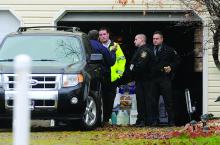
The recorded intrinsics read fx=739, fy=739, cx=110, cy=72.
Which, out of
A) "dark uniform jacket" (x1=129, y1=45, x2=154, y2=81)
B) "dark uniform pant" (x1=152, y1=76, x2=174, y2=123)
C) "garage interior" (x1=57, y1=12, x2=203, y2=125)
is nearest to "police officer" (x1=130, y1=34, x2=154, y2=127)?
"dark uniform jacket" (x1=129, y1=45, x2=154, y2=81)

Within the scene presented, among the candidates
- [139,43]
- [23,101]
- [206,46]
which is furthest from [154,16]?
[23,101]

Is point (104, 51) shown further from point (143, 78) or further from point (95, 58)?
point (95, 58)

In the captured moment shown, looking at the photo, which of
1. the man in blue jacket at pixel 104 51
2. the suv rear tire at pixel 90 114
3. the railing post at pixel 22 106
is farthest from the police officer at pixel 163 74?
the railing post at pixel 22 106

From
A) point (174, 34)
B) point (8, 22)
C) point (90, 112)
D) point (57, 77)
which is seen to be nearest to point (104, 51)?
point (90, 112)

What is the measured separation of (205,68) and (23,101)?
1486 centimetres

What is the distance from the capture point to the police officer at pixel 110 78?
14.2 metres

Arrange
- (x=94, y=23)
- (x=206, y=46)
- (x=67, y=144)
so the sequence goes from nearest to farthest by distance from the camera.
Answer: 1. (x=67, y=144)
2. (x=206, y=46)
3. (x=94, y=23)

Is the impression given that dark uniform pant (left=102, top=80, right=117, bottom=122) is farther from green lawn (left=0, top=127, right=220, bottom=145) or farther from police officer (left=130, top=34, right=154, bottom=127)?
green lawn (left=0, top=127, right=220, bottom=145)

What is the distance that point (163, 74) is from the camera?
14414 millimetres

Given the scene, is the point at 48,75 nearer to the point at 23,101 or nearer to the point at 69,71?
the point at 69,71

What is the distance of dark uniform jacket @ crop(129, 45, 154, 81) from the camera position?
46.6ft

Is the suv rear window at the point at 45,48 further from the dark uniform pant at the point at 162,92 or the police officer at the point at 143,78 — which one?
the dark uniform pant at the point at 162,92

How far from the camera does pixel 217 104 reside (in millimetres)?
17562

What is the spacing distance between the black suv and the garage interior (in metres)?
4.49
